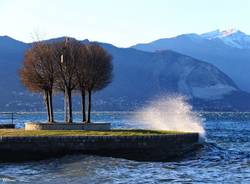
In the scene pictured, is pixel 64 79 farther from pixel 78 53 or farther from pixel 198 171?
pixel 198 171

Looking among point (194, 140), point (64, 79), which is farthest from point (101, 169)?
point (64, 79)

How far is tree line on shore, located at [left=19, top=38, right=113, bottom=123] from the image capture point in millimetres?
65000

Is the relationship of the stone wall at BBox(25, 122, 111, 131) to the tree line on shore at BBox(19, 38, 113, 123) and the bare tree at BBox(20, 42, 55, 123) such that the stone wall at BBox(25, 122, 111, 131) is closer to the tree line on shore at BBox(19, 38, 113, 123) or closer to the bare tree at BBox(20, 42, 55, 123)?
the tree line on shore at BBox(19, 38, 113, 123)

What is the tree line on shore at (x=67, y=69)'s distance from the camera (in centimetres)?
6500

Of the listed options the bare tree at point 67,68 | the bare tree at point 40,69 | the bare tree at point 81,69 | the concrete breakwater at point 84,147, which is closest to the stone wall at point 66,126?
the bare tree at point 67,68

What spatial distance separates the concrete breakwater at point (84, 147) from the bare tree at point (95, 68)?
1620 cm

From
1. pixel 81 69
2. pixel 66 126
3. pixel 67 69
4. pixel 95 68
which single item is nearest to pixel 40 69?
pixel 67 69

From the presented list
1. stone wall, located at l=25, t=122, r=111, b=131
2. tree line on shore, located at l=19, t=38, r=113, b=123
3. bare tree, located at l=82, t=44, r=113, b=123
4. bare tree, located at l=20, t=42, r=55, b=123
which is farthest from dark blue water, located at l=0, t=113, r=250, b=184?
bare tree, located at l=20, t=42, r=55, b=123

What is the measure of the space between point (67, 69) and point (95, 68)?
2833 millimetres

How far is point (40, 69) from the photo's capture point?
6569cm

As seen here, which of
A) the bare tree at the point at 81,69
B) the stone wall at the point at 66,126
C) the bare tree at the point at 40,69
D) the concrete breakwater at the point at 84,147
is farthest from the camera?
the bare tree at the point at 40,69

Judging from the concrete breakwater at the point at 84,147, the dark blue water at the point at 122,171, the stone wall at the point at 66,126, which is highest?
the stone wall at the point at 66,126

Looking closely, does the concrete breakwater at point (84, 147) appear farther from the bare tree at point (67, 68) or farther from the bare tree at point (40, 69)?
the bare tree at point (40, 69)

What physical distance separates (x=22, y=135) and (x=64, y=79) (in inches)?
641
